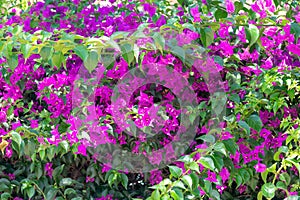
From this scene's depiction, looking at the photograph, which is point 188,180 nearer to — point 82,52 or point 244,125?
point 244,125

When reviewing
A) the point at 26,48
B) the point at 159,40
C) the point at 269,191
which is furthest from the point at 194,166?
the point at 26,48

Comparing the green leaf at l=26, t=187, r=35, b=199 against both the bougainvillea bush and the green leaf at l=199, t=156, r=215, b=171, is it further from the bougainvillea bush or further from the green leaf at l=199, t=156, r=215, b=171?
the green leaf at l=199, t=156, r=215, b=171

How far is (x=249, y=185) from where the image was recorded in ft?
6.67

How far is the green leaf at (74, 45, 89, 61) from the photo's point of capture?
1542 mm

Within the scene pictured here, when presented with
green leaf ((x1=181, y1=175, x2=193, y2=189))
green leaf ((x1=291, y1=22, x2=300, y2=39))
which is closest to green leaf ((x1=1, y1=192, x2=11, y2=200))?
green leaf ((x1=181, y1=175, x2=193, y2=189))

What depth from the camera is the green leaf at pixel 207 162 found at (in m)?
1.58

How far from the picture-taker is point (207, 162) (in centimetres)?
160

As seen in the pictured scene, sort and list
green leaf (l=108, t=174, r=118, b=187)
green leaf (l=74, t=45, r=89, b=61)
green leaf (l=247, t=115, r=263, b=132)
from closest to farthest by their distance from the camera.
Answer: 1. green leaf (l=74, t=45, r=89, b=61)
2. green leaf (l=247, t=115, r=263, b=132)
3. green leaf (l=108, t=174, r=118, b=187)

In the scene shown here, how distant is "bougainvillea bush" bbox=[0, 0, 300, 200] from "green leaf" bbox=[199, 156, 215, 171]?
64mm

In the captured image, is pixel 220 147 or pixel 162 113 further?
pixel 162 113

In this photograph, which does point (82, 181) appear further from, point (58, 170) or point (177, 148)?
point (177, 148)

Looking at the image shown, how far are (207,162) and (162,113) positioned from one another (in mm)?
390

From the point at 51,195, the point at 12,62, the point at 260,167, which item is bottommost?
the point at 51,195

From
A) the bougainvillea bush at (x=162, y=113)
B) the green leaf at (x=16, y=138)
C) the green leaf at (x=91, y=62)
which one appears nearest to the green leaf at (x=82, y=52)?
the green leaf at (x=91, y=62)
